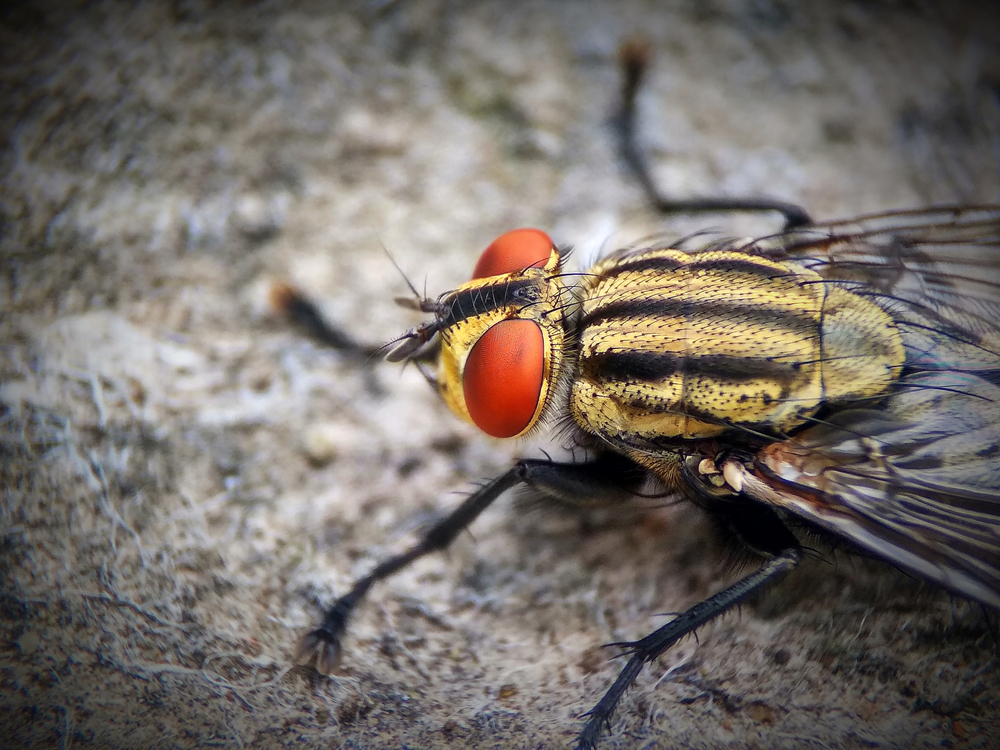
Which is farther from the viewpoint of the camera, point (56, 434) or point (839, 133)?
point (839, 133)

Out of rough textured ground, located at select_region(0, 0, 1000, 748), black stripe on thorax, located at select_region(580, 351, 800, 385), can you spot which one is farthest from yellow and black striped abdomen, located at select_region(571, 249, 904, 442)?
rough textured ground, located at select_region(0, 0, 1000, 748)

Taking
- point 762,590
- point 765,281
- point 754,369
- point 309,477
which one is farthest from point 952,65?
point 309,477

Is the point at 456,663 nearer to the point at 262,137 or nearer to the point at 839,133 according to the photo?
the point at 262,137

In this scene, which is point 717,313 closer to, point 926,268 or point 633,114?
point 926,268

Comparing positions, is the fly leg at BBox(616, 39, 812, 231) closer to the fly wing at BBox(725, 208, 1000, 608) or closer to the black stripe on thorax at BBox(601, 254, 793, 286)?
the black stripe on thorax at BBox(601, 254, 793, 286)

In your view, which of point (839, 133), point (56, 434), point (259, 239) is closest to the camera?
point (56, 434)

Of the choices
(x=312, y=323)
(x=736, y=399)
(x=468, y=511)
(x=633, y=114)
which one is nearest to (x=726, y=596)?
(x=736, y=399)

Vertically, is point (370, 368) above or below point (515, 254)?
below
